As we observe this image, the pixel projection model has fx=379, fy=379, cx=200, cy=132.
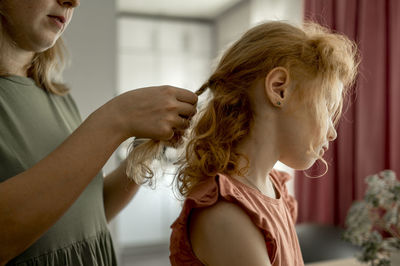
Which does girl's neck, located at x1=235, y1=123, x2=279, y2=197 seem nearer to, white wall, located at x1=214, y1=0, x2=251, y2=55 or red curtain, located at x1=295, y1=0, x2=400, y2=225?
red curtain, located at x1=295, y1=0, x2=400, y2=225

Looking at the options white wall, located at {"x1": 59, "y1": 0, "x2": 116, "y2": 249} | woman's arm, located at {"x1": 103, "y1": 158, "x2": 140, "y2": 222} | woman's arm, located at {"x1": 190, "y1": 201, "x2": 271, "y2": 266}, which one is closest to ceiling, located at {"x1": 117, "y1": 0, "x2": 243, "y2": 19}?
white wall, located at {"x1": 59, "y1": 0, "x2": 116, "y2": 249}

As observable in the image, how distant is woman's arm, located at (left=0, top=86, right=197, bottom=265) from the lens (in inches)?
22.0

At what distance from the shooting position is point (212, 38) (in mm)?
4879

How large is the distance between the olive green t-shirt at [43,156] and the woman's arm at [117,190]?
86mm

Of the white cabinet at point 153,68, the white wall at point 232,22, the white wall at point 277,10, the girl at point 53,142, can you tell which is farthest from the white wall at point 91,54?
the white cabinet at point 153,68

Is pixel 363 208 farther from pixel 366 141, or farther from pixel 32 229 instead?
pixel 366 141

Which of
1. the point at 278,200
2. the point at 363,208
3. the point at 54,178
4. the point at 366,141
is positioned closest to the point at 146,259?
the point at 366,141

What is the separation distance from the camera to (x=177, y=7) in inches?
173

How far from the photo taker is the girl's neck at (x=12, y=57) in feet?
2.64

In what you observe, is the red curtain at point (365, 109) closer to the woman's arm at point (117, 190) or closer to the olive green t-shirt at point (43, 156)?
the woman's arm at point (117, 190)

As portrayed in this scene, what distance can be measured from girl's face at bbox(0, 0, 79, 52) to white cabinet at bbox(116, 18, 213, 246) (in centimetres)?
355

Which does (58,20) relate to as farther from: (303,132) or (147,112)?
(303,132)

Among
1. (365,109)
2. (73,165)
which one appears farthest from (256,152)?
(365,109)

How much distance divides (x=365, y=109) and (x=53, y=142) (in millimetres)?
2013
